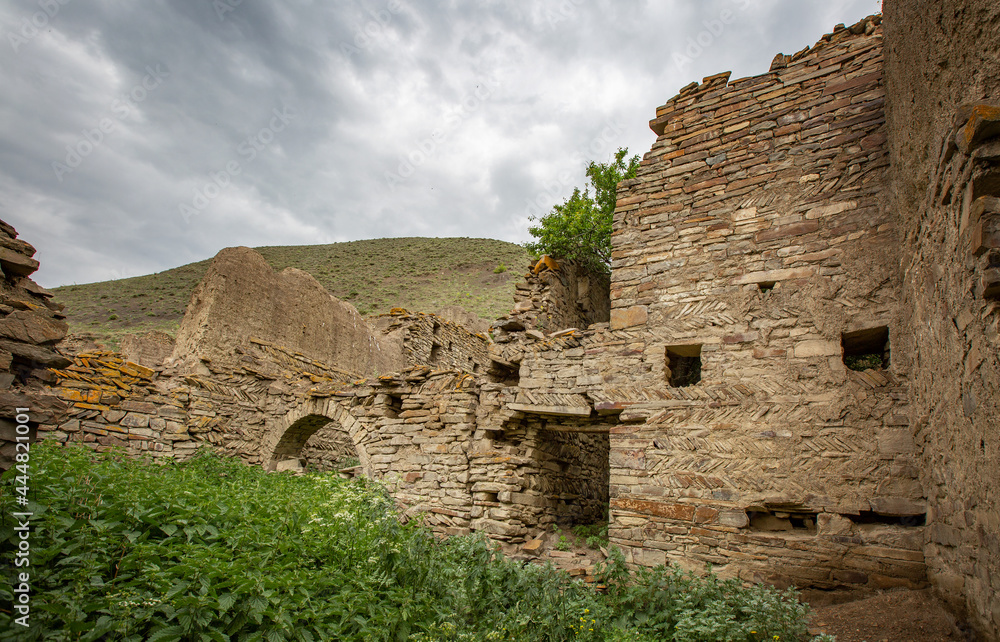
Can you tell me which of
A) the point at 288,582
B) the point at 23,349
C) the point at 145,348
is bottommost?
the point at 288,582

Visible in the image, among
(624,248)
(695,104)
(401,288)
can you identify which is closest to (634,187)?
(624,248)

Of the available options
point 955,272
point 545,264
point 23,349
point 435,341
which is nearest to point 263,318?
point 435,341

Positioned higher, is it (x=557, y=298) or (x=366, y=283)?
(x=366, y=283)

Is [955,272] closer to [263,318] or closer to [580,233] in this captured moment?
[580,233]

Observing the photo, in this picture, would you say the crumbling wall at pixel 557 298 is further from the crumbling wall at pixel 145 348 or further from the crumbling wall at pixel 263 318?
the crumbling wall at pixel 145 348

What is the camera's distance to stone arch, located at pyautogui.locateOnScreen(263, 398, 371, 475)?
905 cm

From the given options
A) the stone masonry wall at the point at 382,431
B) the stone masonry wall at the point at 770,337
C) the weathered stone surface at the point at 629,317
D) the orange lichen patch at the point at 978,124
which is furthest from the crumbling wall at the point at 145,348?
the orange lichen patch at the point at 978,124

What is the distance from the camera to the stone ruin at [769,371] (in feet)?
10.8

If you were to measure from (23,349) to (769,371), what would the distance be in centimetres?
647

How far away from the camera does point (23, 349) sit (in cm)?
353

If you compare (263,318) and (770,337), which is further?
(263,318)

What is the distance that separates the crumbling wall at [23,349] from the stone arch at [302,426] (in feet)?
17.4

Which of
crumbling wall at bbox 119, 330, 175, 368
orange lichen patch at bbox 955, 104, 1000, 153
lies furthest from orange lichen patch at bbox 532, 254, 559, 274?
crumbling wall at bbox 119, 330, 175, 368

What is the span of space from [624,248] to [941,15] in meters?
3.80
